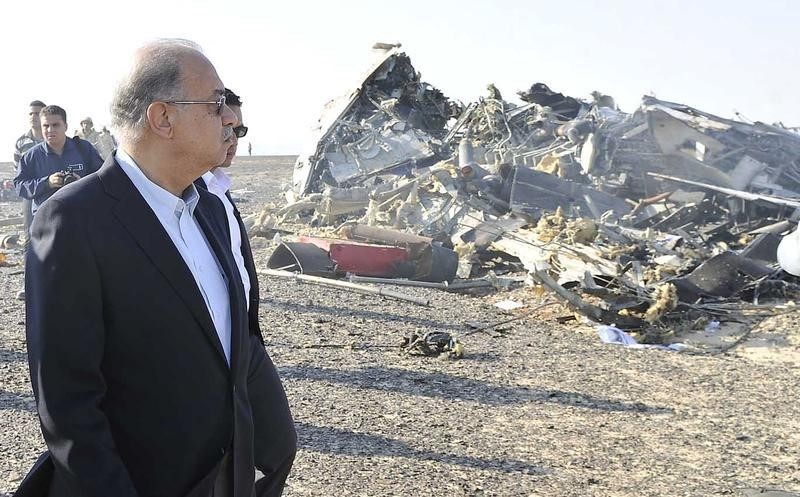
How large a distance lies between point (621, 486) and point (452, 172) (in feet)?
34.5

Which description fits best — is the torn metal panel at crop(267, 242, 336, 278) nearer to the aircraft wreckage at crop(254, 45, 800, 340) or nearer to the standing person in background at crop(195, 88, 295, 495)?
the aircraft wreckage at crop(254, 45, 800, 340)

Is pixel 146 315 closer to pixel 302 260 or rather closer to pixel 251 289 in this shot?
pixel 251 289

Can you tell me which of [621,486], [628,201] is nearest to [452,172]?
[628,201]

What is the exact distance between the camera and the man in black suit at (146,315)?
6.14 ft

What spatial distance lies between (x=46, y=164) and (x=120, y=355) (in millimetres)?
5324

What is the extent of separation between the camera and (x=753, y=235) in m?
11.7

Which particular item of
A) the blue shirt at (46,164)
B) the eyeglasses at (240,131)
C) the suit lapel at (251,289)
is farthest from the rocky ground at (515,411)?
the eyeglasses at (240,131)

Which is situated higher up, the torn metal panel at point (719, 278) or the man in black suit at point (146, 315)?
the man in black suit at point (146, 315)

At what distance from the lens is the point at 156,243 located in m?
1.95

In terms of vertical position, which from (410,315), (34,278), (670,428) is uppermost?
(34,278)

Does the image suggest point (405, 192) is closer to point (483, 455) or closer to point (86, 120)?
point (86, 120)

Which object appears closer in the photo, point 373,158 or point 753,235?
point 753,235

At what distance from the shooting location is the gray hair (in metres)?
2.01

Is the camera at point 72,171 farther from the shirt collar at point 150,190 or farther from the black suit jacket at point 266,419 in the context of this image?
the shirt collar at point 150,190
